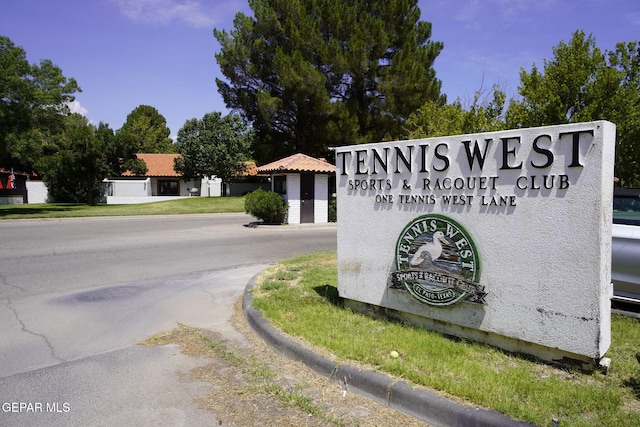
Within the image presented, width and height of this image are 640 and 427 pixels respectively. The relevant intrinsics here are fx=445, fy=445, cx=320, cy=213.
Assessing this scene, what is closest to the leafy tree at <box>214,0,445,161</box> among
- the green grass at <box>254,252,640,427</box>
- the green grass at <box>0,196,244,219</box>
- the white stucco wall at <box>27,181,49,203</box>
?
the green grass at <box>0,196,244,219</box>

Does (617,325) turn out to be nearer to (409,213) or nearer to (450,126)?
(409,213)

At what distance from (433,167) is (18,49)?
98.1ft

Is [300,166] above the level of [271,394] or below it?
above

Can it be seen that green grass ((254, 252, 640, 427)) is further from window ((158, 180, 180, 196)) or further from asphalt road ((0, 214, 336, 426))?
window ((158, 180, 180, 196))

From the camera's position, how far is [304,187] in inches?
773

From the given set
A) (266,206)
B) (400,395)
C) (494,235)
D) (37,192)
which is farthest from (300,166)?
(37,192)

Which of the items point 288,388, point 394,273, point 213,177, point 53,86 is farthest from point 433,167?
point 213,177

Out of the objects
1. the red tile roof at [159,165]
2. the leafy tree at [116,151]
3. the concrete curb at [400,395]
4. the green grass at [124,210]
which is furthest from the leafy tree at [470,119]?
the red tile roof at [159,165]

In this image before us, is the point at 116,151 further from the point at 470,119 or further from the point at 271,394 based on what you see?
the point at 271,394

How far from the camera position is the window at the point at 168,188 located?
46.7 metres

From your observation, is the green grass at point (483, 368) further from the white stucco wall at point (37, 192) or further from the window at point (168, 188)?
the window at point (168, 188)

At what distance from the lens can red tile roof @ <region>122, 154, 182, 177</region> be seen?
150ft

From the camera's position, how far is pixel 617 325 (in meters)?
5.06

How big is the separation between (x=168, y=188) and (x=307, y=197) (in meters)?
31.4
